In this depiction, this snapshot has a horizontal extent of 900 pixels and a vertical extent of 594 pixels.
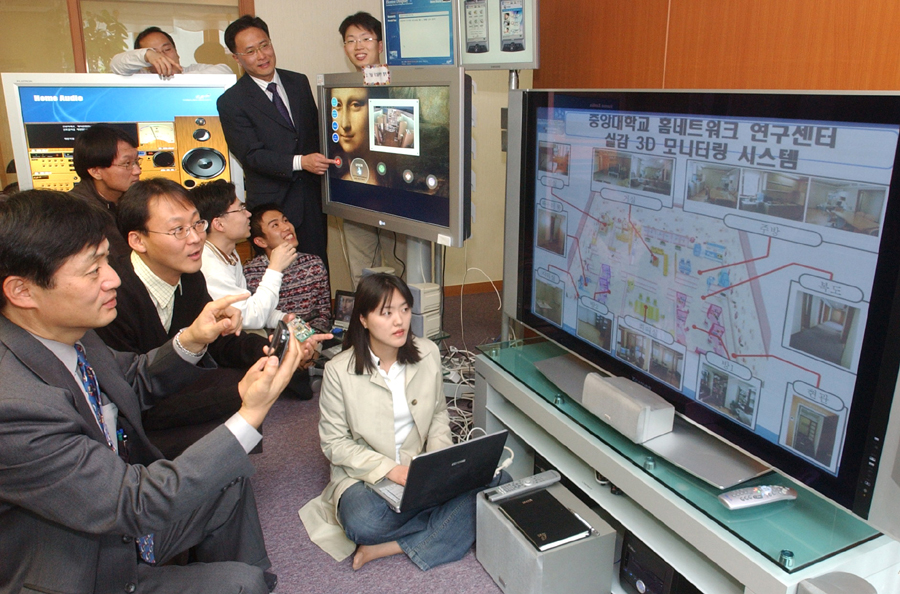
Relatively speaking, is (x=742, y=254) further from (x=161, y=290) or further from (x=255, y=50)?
(x=255, y=50)

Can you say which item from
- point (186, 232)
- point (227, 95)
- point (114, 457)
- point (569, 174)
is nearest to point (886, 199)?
point (569, 174)

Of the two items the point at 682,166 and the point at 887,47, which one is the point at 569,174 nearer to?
the point at 682,166

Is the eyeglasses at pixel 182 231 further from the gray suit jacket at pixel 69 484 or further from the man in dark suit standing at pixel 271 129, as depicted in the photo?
the man in dark suit standing at pixel 271 129

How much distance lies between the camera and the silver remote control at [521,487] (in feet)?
6.27

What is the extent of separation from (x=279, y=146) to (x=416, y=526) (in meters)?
2.23

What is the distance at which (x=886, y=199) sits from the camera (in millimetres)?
1171

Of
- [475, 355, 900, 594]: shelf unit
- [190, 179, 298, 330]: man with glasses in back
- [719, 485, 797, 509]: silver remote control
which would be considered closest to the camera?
[475, 355, 900, 594]: shelf unit

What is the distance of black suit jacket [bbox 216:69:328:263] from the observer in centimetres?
342

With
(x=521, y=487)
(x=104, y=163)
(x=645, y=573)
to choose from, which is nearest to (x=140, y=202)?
(x=104, y=163)

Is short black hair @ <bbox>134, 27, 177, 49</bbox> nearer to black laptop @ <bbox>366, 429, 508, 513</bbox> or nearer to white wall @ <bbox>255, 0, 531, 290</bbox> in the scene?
white wall @ <bbox>255, 0, 531, 290</bbox>

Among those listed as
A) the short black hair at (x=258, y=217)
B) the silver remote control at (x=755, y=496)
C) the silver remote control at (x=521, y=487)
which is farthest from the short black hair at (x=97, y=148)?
the silver remote control at (x=755, y=496)

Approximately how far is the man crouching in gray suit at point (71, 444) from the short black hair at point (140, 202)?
2.18 ft

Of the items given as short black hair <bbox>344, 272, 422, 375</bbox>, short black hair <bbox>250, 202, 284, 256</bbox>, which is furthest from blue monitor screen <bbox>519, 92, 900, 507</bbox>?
short black hair <bbox>250, 202, 284, 256</bbox>

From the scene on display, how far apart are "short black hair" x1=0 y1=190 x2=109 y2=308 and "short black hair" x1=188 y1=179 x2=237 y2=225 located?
141 cm
